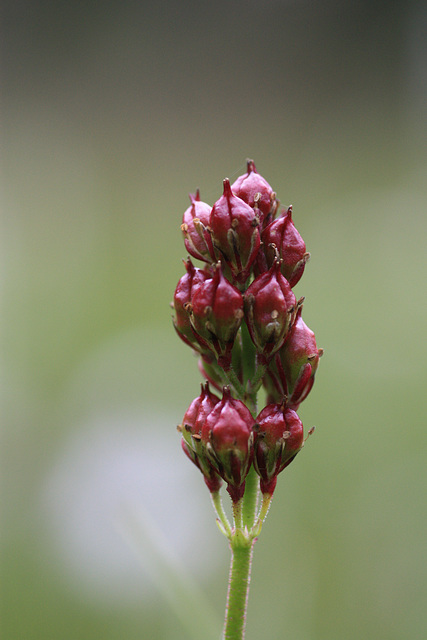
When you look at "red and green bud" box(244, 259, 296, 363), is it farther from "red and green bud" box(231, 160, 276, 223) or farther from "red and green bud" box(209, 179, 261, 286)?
"red and green bud" box(231, 160, 276, 223)

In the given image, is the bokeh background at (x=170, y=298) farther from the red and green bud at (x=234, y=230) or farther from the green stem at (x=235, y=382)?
the red and green bud at (x=234, y=230)

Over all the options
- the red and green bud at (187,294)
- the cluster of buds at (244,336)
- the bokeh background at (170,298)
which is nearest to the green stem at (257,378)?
the cluster of buds at (244,336)

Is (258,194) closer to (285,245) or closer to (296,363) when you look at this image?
(285,245)

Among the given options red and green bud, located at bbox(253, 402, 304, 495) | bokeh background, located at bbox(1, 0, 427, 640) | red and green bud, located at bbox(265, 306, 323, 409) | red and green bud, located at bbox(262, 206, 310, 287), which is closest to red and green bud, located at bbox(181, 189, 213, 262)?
red and green bud, located at bbox(262, 206, 310, 287)

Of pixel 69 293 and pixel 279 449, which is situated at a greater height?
pixel 69 293

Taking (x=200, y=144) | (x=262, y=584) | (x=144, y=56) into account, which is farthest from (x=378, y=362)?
(x=144, y=56)

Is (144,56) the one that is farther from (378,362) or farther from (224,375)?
(224,375)
